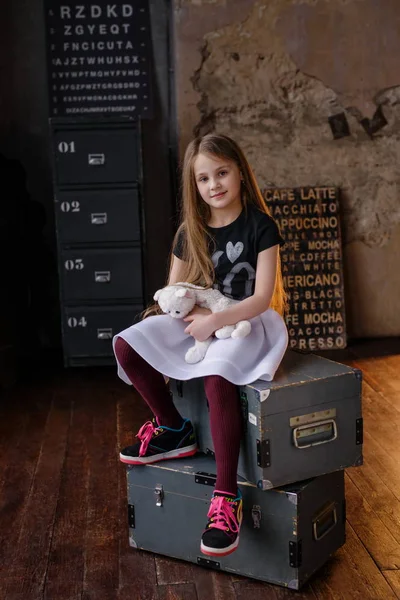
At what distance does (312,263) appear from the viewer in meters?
4.61

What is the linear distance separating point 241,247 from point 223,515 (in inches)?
30.1

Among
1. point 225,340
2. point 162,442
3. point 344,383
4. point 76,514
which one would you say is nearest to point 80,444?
point 76,514

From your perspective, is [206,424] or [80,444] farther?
[80,444]

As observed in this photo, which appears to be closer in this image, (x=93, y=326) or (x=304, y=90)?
(x=93, y=326)

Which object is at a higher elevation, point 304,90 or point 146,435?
point 304,90

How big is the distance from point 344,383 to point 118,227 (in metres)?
2.36

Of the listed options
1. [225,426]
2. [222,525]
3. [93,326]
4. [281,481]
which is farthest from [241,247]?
[93,326]

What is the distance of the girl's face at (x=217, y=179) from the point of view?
2.21 metres

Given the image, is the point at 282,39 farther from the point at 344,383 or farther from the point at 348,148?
the point at 344,383

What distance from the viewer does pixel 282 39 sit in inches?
178

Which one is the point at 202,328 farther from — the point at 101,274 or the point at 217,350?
the point at 101,274

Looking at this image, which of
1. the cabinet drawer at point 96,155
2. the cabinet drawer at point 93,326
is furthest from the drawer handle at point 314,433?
the cabinet drawer at point 96,155

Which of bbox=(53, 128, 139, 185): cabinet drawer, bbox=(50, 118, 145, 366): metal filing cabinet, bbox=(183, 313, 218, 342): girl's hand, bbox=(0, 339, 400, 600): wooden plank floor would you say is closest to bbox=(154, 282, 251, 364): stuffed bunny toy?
bbox=(183, 313, 218, 342): girl's hand

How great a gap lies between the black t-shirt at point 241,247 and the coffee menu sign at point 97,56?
2.72 metres
